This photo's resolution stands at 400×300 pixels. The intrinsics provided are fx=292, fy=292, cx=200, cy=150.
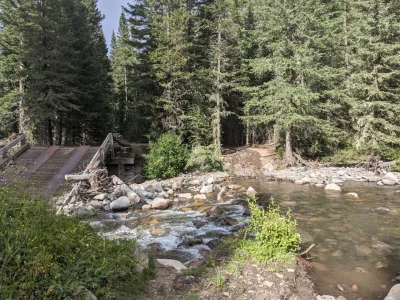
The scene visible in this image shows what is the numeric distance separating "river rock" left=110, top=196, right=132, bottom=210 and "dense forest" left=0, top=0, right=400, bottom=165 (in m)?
10.4

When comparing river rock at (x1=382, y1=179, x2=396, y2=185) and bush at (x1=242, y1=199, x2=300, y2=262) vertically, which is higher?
bush at (x1=242, y1=199, x2=300, y2=262)

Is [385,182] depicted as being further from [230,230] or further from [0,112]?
[0,112]

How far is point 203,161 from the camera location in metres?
19.8

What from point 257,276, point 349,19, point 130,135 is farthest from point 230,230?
point 349,19

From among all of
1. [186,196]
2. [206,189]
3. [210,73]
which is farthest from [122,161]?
[210,73]

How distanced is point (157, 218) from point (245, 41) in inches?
863

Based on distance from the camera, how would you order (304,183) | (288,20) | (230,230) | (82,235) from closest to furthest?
(82,235)
(230,230)
(304,183)
(288,20)

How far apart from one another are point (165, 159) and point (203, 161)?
9.09ft

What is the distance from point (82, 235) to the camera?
4.99 m

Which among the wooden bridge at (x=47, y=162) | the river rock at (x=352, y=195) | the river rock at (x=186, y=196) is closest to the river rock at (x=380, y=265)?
the river rock at (x=352, y=195)

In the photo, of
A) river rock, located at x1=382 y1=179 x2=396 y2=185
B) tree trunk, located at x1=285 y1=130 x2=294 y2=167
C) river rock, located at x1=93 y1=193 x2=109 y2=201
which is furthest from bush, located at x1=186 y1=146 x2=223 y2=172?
river rock, located at x1=382 y1=179 x2=396 y2=185

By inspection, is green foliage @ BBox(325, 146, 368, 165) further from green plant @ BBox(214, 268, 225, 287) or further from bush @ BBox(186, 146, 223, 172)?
green plant @ BBox(214, 268, 225, 287)

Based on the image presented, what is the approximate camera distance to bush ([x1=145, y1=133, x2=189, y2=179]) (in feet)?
59.5

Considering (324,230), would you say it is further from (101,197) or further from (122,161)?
(122,161)
